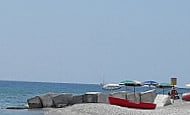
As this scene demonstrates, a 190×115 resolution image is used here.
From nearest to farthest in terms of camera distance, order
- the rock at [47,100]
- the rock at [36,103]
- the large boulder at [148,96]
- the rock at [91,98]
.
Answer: the large boulder at [148,96]
the rock at [91,98]
the rock at [47,100]
the rock at [36,103]

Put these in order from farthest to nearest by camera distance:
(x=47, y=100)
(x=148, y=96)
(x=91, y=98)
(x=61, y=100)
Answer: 1. (x=61, y=100)
2. (x=47, y=100)
3. (x=91, y=98)
4. (x=148, y=96)

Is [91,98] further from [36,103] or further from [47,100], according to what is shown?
[36,103]

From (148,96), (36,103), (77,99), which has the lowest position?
(36,103)

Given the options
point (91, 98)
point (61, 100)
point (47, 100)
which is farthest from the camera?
point (61, 100)

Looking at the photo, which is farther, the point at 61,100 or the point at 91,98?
the point at 61,100

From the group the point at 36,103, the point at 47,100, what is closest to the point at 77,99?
the point at 47,100

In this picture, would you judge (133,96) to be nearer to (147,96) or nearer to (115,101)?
(147,96)

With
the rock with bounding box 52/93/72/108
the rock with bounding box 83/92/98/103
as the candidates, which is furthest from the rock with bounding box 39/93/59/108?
the rock with bounding box 83/92/98/103

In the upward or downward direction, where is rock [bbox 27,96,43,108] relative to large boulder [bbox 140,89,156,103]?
downward

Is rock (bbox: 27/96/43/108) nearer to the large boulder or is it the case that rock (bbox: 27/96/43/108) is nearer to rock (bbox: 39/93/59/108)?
rock (bbox: 39/93/59/108)

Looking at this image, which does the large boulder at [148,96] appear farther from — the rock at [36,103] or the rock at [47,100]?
the rock at [36,103]

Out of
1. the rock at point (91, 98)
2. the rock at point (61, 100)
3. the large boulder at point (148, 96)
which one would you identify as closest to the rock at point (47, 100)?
the rock at point (61, 100)

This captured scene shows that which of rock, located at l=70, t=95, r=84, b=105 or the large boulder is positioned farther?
rock, located at l=70, t=95, r=84, b=105

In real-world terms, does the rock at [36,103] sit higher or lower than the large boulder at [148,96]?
lower
